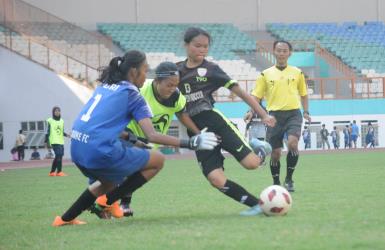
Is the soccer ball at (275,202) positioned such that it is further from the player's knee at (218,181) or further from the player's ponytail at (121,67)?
the player's ponytail at (121,67)

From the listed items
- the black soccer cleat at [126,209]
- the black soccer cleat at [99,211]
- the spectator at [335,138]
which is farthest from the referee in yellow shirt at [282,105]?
the spectator at [335,138]

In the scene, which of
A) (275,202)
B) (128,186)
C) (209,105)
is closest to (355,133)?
(209,105)

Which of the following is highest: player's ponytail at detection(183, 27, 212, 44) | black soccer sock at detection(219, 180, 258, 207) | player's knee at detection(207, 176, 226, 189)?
player's ponytail at detection(183, 27, 212, 44)

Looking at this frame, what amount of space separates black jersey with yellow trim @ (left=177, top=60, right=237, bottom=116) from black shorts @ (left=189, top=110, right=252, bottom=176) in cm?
11

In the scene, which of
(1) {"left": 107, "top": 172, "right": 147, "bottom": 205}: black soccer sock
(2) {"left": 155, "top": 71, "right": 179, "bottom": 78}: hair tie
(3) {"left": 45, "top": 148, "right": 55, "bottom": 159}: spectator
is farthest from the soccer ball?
(3) {"left": 45, "top": 148, "right": 55, "bottom": 159}: spectator

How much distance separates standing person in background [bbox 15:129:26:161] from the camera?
3950 centimetres

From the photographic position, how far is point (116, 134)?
8867 millimetres

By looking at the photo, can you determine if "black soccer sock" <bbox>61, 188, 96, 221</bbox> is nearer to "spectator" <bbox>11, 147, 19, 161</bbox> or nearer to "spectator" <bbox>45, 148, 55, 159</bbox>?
"spectator" <bbox>11, 147, 19, 161</bbox>

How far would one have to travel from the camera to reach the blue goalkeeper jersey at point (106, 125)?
8.78 metres

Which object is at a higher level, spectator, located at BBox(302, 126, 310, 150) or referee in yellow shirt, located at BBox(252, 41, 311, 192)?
referee in yellow shirt, located at BBox(252, 41, 311, 192)

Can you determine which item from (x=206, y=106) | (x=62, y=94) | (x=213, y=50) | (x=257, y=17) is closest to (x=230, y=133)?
(x=206, y=106)

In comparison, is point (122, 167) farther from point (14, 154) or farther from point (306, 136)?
point (306, 136)

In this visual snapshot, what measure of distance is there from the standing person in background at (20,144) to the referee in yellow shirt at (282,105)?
26.3 metres

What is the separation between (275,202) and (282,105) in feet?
16.7
